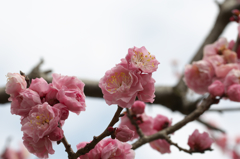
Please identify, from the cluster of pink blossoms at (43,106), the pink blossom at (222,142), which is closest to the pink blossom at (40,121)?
the cluster of pink blossoms at (43,106)

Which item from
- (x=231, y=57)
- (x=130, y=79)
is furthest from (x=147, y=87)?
(x=231, y=57)

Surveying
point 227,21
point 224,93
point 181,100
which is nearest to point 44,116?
point 224,93

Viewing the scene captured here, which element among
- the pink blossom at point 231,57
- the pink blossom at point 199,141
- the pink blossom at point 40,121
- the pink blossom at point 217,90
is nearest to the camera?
the pink blossom at point 40,121

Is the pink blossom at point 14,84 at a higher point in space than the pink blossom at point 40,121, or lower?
higher

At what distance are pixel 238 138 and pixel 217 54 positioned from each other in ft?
13.3

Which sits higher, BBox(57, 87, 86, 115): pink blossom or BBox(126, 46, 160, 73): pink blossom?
BBox(126, 46, 160, 73): pink blossom

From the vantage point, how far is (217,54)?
1602 mm

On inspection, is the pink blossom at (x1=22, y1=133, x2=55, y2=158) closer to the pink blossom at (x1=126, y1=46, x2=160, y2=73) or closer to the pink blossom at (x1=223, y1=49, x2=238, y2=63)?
the pink blossom at (x1=126, y1=46, x2=160, y2=73)

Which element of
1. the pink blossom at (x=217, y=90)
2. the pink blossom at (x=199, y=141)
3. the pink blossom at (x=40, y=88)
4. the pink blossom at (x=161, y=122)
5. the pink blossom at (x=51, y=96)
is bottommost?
the pink blossom at (x=161, y=122)

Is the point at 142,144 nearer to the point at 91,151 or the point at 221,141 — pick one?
the point at 91,151

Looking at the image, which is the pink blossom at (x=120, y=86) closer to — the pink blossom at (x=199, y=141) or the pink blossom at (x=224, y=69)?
the pink blossom at (x=199, y=141)

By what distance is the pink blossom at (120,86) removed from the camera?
0.69 metres

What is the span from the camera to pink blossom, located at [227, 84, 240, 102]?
45.9 inches

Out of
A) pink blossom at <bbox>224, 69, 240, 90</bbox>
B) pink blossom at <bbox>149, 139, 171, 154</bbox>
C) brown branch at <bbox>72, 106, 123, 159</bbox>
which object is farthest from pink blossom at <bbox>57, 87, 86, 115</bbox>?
pink blossom at <bbox>224, 69, 240, 90</bbox>
